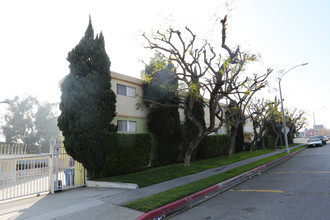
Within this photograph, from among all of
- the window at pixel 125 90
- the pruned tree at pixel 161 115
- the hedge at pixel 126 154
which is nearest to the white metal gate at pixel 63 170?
the hedge at pixel 126 154

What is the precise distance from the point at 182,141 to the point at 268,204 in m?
11.3

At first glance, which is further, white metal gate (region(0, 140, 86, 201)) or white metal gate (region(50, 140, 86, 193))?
white metal gate (region(50, 140, 86, 193))

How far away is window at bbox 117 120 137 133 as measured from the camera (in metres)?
13.9

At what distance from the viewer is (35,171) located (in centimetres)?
909

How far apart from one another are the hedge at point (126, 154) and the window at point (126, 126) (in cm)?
180

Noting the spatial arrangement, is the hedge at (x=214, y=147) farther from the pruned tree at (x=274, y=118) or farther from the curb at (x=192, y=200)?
the curb at (x=192, y=200)

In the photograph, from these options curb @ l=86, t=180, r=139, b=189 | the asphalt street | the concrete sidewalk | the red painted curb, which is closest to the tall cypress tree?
curb @ l=86, t=180, r=139, b=189

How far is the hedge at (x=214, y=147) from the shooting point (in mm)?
18953

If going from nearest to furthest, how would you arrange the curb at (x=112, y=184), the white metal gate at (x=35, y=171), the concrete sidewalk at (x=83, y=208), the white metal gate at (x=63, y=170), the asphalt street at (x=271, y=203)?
the asphalt street at (x=271, y=203), the concrete sidewalk at (x=83, y=208), the white metal gate at (x=35, y=171), the curb at (x=112, y=184), the white metal gate at (x=63, y=170)

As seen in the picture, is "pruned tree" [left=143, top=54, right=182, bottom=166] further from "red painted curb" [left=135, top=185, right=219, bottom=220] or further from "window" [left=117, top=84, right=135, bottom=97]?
"red painted curb" [left=135, top=185, right=219, bottom=220]

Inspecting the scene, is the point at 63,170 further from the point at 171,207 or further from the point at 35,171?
the point at 171,207

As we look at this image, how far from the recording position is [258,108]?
27234 mm

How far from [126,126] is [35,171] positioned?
20.0ft

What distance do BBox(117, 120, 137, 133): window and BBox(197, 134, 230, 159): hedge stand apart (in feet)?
22.8
